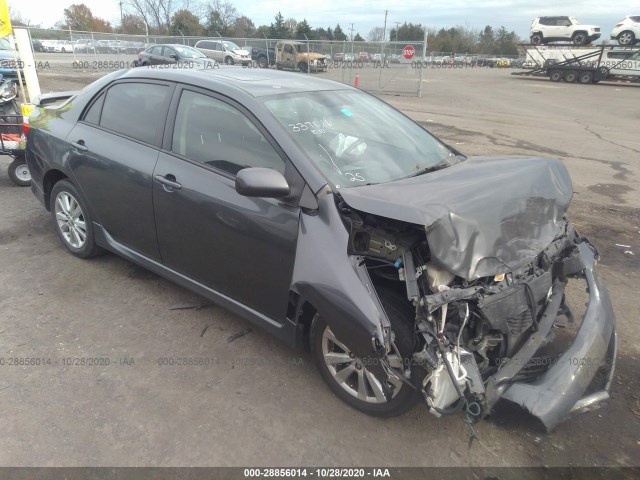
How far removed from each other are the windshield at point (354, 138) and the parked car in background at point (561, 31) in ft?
118

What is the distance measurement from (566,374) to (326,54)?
26.5 m

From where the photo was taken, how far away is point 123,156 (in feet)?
11.7

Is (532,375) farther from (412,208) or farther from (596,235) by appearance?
(596,235)

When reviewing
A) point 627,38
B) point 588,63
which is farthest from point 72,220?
point 627,38

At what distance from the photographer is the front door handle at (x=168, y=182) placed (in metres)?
3.17

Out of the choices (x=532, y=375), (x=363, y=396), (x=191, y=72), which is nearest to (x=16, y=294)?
(x=191, y=72)

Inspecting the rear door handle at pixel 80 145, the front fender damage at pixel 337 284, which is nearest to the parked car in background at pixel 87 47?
the rear door handle at pixel 80 145

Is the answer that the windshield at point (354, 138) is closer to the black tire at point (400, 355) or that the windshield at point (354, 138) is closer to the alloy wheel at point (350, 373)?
the black tire at point (400, 355)

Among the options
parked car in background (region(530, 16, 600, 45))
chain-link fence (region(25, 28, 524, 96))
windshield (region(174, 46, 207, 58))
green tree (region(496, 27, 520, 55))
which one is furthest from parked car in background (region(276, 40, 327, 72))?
green tree (region(496, 27, 520, 55))

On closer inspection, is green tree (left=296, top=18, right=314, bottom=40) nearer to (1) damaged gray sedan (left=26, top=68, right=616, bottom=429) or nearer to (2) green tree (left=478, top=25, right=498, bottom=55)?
(2) green tree (left=478, top=25, right=498, bottom=55)

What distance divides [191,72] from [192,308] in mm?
1785

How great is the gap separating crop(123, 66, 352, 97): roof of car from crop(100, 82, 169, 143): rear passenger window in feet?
0.38

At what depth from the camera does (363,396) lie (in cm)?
267

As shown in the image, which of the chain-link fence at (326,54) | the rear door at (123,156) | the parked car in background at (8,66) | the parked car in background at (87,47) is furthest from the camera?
the parked car in background at (87,47)
